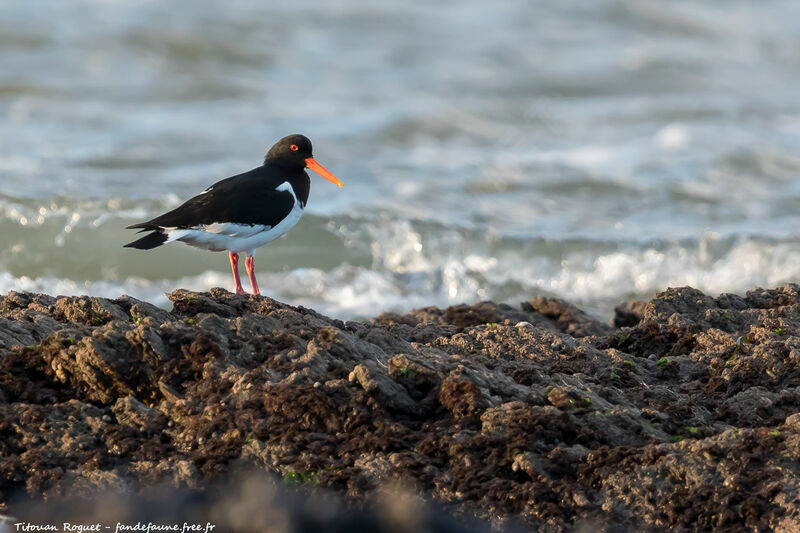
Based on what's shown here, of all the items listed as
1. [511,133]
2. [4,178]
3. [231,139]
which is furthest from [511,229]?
[4,178]

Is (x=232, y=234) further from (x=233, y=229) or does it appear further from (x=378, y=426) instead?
(x=378, y=426)

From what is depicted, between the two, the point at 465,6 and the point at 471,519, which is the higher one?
the point at 465,6

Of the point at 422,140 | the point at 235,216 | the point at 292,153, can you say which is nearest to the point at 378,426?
the point at 235,216

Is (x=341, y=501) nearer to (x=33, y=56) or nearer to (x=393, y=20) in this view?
(x=33, y=56)

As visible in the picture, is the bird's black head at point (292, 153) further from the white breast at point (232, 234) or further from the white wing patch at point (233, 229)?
the white wing patch at point (233, 229)

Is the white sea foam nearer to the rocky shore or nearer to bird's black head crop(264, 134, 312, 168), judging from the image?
bird's black head crop(264, 134, 312, 168)

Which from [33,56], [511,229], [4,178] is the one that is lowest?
[511,229]

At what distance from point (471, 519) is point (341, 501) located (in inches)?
19.3

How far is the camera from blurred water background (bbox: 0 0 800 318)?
12008mm

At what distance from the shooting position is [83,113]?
53.4 ft

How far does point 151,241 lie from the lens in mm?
7340

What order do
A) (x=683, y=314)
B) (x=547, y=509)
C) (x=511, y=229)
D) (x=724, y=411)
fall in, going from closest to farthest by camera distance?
(x=547, y=509) → (x=724, y=411) → (x=683, y=314) → (x=511, y=229)

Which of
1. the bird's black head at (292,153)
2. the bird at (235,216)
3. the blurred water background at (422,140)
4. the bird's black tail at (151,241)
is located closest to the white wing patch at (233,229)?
the bird at (235,216)

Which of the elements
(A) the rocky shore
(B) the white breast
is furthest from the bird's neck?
(A) the rocky shore
